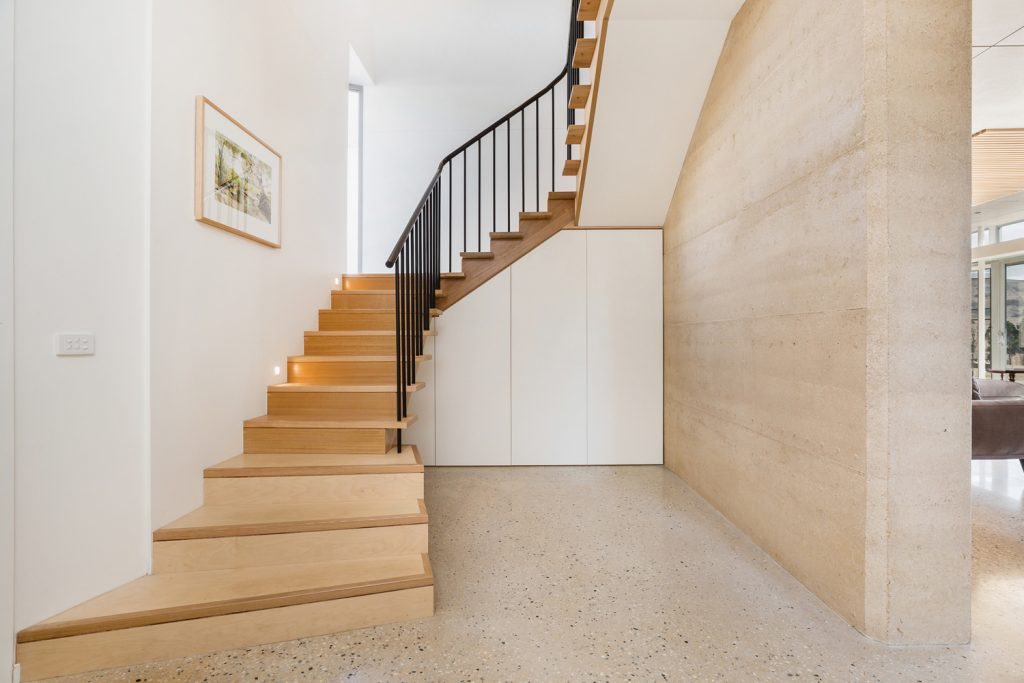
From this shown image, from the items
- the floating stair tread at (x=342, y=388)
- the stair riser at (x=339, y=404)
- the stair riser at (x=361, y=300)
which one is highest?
the stair riser at (x=361, y=300)

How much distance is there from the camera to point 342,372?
3.18m

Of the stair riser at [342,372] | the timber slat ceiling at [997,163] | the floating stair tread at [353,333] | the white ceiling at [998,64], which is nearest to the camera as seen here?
the white ceiling at [998,64]

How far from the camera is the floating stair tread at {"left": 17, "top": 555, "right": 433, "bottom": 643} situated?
1.63 metres

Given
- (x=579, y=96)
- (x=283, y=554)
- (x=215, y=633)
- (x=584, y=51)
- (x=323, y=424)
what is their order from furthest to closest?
1. (x=579, y=96)
2. (x=584, y=51)
3. (x=323, y=424)
4. (x=283, y=554)
5. (x=215, y=633)

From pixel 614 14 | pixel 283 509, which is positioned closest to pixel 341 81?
pixel 614 14

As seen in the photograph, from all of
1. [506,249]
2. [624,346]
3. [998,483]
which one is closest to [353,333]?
[506,249]

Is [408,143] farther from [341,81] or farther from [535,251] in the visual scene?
[535,251]

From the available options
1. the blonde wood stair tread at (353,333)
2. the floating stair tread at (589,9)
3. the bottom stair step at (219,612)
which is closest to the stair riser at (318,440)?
the bottom stair step at (219,612)

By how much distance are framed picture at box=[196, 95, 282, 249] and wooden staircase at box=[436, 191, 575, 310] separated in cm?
133

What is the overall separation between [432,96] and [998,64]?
15.1ft

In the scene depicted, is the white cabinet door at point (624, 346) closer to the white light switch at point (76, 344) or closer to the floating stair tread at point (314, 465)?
the floating stair tread at point (314, 465)

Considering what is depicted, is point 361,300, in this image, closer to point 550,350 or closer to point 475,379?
point 475,379

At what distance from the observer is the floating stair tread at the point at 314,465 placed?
7.45ft

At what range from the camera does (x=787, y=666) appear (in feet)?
5.13
